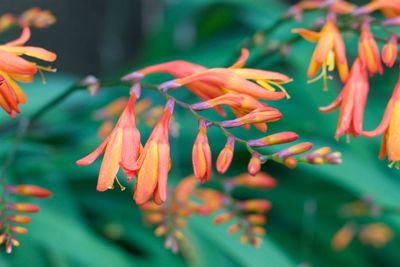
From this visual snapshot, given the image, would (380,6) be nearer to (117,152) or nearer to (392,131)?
(392,131)

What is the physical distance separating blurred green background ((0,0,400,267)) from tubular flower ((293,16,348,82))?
0.32m

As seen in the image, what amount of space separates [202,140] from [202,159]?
25 millimetres

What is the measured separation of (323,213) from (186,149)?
1.21 ft

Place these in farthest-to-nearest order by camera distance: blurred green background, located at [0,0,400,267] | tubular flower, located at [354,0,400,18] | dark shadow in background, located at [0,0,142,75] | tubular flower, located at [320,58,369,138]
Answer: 1. dark shadow in background, located at [0,0,142,75]
2. blurred green background, located at [0,0,400,267]
3. tubular flower, located at [354,0,400,18]
4. tubular flower, located at [320,58,369,138]

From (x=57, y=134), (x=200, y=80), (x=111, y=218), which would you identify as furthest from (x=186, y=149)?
(x=200, y=80)

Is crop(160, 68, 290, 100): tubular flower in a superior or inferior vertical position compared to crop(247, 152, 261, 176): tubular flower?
superior

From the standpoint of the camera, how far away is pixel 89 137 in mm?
1636

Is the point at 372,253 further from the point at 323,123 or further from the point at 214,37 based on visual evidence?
the point at 214,37

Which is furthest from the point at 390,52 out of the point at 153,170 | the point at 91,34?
the point at 91,34

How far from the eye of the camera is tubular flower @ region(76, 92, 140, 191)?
2.31 ft

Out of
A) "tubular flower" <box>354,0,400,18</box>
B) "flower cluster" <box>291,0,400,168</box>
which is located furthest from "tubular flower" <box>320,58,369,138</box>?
"tubular flower" <box>354,0,400,18</box>

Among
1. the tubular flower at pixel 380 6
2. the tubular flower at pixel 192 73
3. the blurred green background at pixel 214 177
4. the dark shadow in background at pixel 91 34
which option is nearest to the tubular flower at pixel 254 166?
the tubular flower at pixel 192 73

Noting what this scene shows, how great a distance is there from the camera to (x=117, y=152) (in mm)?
730

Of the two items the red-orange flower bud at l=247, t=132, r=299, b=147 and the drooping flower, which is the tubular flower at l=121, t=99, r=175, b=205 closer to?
the red-orange flower bud at l=247, t=132, r=299, b=147
